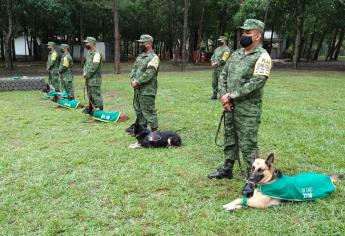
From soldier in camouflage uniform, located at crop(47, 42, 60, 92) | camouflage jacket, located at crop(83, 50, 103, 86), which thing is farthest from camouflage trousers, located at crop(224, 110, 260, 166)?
soldier in camouflage uniform, located at crop(47, 42, 60, 92)

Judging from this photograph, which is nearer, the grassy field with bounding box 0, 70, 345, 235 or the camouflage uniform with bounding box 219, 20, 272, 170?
the grassy field with bounding box 0, 70, 345, 235

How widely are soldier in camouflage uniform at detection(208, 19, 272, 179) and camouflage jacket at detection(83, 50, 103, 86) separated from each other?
488cm

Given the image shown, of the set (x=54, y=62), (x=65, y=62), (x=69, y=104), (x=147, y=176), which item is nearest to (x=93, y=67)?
(x=69, y=104)

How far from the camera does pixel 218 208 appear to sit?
4512mm

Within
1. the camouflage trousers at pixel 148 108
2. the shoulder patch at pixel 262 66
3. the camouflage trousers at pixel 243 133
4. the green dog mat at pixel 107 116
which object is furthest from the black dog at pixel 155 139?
the shoulder patch at pixel 262 66

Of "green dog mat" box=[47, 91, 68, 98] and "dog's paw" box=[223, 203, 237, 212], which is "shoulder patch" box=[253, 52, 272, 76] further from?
"green dog mat" box=[47, 91, 68, 98]

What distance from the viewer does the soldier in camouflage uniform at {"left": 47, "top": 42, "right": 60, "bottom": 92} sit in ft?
42.7

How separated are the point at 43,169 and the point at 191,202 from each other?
8.13 feet

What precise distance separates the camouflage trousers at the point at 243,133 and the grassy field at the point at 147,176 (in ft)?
1.62

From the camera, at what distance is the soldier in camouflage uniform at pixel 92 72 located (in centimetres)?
934

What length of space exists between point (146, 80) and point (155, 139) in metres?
1.13

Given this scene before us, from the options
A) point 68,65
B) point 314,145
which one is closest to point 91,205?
point 314,145

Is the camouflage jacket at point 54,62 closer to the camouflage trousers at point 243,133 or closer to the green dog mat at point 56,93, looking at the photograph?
the green dog mat at point 56,93

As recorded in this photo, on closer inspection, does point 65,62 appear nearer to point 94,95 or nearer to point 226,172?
point 94,95
